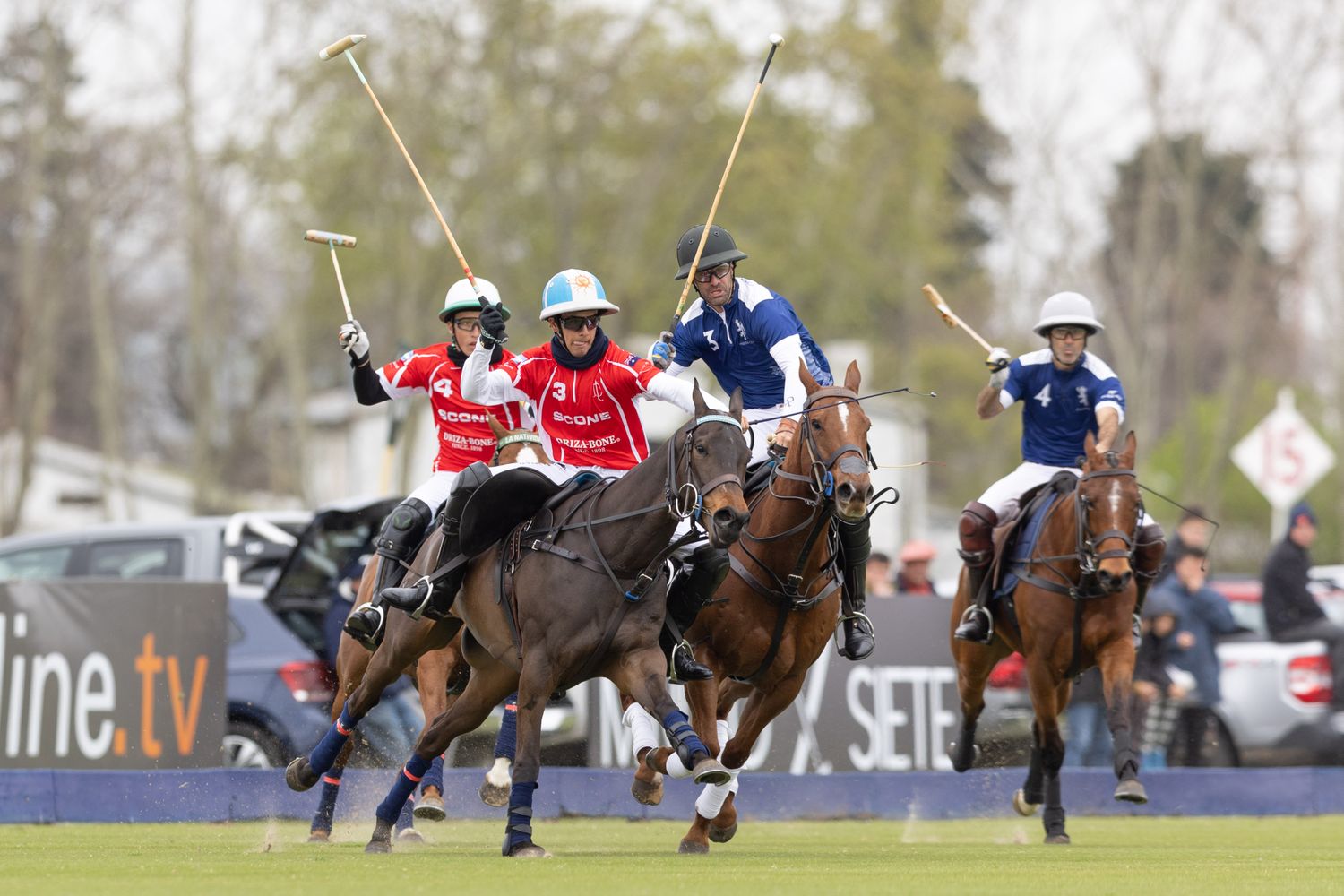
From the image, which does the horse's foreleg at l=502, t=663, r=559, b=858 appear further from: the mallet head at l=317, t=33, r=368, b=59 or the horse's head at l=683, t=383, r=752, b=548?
the mallet head at l=317, t=33, r=368, b=59

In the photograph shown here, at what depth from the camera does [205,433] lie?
108 feet

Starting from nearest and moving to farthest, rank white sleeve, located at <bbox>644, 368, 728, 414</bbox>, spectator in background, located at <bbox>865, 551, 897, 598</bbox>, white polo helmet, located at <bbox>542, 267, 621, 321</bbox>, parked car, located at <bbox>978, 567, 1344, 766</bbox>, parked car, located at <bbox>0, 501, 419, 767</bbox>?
white sleeve, located at <bbox>644, 368, 728, 414</bbox>, white polo helmet, located at <bbox>542, 267, 621, 321</bbox>, parked car, located at <bbox>0, 501, 419, 767</bbox>, spectator in background, located at <bbox>865, 551, 897, 598</bbox>, parked car, located at <bbox>978, 567, 1344, 766</bbox>

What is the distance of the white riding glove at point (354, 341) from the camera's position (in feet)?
36.8

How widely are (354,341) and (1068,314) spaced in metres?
4.24

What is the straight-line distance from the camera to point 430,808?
Result: 36.8ft

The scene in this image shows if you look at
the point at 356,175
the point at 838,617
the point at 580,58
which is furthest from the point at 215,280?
the point at 838,617

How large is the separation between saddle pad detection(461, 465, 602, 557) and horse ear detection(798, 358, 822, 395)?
1106mm

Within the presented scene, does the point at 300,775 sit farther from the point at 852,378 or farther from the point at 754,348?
the point at 852,378

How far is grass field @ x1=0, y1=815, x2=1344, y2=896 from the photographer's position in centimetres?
848

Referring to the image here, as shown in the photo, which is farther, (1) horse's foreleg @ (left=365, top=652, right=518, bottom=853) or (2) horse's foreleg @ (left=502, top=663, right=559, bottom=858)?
(1) horse's foreleg @ (left=365, top=652, right=518, bottom=853)

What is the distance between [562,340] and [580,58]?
76.9ft

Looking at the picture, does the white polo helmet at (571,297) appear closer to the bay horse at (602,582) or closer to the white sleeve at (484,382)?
the white sleeve at (484,382)

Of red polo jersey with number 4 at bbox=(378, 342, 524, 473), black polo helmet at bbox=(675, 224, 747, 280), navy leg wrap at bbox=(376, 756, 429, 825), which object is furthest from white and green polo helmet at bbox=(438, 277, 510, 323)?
navy leg wrap at bbox=(376, 756, 429, 825)

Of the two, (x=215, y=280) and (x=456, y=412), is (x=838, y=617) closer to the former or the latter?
(x=456, y=412)
